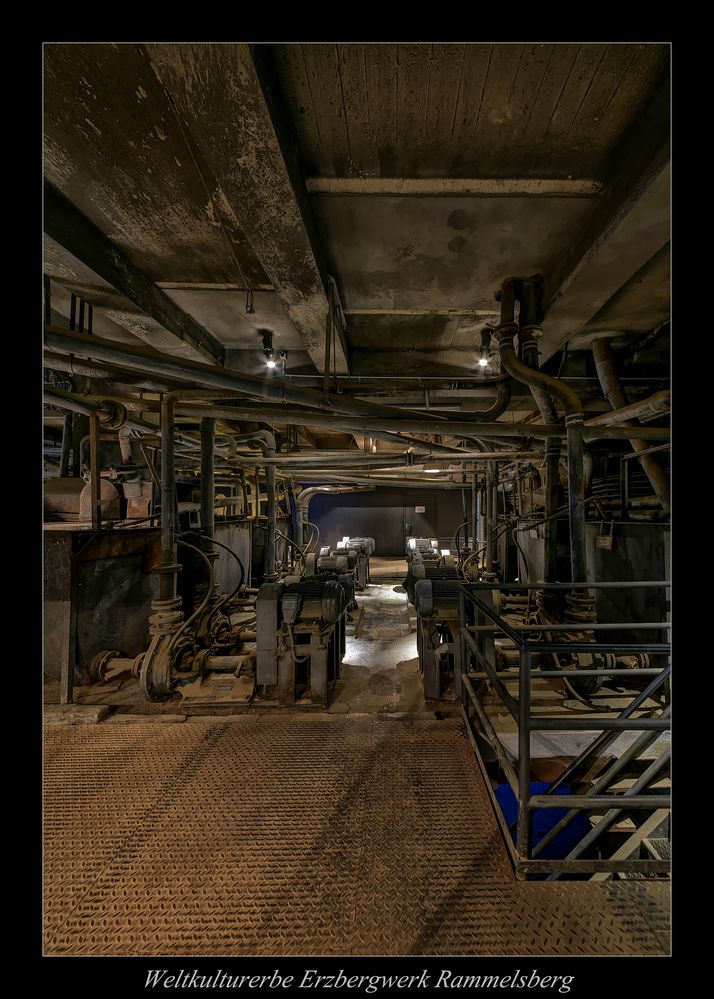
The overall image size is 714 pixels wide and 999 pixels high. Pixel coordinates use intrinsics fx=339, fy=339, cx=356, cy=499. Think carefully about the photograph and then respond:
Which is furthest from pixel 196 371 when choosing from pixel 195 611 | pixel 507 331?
pixel 507 331

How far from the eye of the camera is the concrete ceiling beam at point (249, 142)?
1120 mm

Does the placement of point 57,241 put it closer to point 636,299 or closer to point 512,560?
point 636,299

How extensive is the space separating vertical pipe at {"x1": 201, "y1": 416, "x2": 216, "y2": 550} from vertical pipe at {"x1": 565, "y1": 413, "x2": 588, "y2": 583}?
349cm

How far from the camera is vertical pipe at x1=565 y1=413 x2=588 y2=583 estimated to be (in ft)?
9.60

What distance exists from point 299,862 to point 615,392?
160 inches

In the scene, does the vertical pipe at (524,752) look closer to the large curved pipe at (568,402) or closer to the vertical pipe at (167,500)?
the large curved pipe at (568,402)

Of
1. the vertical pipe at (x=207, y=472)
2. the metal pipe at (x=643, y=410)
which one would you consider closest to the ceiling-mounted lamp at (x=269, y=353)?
the vertical pipe at (x=207, y=472)

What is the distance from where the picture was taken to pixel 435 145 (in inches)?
61.8

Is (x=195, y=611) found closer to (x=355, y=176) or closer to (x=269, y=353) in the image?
(x=269, y=353)

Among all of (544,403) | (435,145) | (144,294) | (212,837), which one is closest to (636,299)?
(544,403)

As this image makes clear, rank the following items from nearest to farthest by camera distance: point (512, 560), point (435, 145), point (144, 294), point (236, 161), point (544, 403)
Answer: point (236, 161), point (435, 145), point (144, 294), point (544, 403), point (512, 560)

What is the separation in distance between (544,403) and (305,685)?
11.2 ft

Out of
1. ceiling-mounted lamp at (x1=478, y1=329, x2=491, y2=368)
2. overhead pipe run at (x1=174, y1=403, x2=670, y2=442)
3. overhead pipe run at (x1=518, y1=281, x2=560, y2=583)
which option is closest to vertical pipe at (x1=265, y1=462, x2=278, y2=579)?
overhead pipe run at (x1=174, y1=403, x2=670, y2=442)

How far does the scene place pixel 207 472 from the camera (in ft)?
12.1
